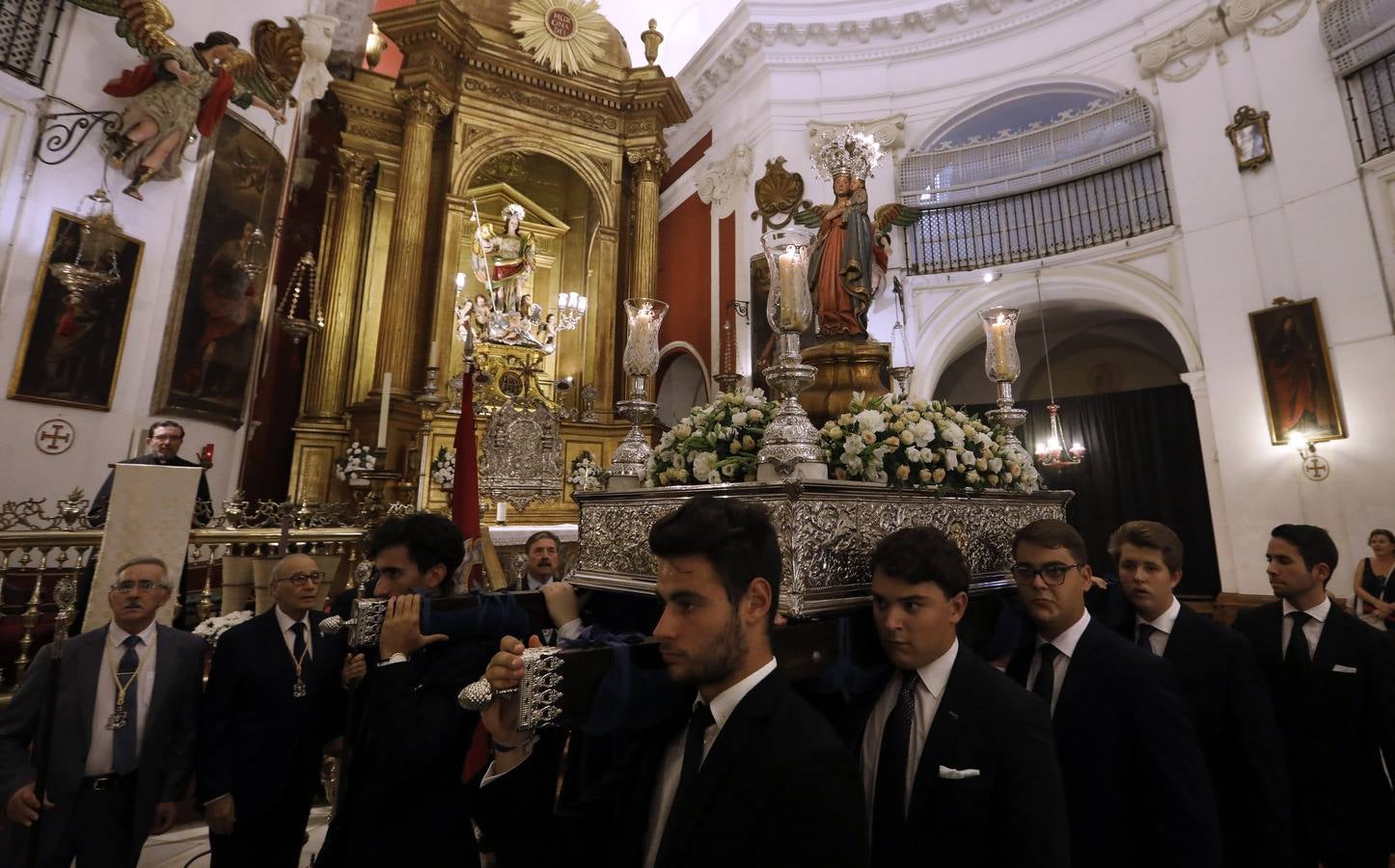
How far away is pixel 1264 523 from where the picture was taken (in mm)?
6766

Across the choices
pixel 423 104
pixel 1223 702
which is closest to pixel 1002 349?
pixel 1223 702

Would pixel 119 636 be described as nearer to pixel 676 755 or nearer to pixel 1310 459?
pixel 676 755

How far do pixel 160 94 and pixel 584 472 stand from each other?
5.78m

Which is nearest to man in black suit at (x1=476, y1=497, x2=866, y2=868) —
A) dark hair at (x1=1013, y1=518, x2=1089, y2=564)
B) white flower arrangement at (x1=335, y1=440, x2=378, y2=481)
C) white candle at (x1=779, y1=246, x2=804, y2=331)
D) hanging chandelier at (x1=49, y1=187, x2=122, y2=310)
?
dark hair at (x1=1013, y1=518, x2=1089, y2=564)

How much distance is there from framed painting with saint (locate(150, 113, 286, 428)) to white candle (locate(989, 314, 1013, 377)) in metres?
7.27

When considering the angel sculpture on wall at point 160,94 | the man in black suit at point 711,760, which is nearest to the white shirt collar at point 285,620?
the man in black suit at point 711,760

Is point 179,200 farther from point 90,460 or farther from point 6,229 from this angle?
point 90,460

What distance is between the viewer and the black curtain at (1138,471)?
9.03 meters

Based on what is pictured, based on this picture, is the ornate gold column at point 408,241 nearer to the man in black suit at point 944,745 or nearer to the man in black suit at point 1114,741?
the man in black suit at point 944,745

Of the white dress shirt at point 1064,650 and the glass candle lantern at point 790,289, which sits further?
the glass candle lantern at point 790,289

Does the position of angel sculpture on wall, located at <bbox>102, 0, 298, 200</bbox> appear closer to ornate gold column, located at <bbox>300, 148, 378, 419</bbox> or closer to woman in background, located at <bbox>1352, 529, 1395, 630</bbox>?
ornate gold column, located at <bbox>300, 148, 378, 419</bbox>

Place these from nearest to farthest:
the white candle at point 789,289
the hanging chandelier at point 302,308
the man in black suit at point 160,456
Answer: the white candle at point 789,289
the man in black suit at point 160,456
the hanging chandelier at point 302,308

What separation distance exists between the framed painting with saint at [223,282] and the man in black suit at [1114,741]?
7565 millimetres

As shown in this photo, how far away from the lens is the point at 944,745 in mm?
1362
